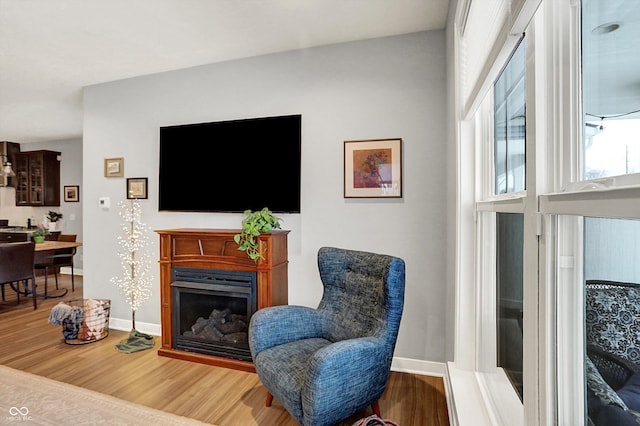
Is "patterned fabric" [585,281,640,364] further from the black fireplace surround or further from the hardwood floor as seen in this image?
the black fireplace surround

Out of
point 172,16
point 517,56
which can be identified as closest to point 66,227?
point 172,16

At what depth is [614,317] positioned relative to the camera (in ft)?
2.21

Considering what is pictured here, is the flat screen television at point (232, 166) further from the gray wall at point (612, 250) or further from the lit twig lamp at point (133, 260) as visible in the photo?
the gray wall at point (612, 250)

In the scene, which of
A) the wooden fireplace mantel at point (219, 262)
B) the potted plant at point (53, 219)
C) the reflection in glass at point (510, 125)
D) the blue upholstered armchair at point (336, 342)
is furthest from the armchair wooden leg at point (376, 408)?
the potted plant at point (53, 219)

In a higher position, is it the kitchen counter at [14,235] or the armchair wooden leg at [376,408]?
the kitchen counter at [14,235]

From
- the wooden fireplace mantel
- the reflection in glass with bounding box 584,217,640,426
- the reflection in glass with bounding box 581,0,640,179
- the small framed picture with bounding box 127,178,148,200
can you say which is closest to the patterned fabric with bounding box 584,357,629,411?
the reflection in glass with bounding box 584,217,640,426

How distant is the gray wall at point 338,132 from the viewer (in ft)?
8.63

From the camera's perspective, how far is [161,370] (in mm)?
2686

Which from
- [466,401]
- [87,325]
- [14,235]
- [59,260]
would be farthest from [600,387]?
[14,235]

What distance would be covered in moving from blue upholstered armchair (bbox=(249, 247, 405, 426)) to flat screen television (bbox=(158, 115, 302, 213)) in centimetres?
86

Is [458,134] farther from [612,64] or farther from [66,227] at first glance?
[66,227]

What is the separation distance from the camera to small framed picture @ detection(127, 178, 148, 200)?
3447 mm

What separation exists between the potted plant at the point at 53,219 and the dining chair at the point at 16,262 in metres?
2.57

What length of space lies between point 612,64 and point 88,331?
160 inches
